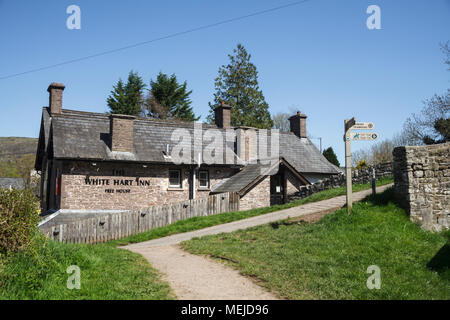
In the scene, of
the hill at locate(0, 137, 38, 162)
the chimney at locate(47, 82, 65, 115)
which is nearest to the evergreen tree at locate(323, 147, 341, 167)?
A: the chimney at locate(47, 82, 65, 115)

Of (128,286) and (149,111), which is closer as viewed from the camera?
(128,286)

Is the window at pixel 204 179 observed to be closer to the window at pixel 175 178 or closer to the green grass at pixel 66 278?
the window at pixel 175 178

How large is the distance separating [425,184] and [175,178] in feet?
47.7

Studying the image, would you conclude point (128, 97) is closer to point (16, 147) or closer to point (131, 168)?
point (131, 168)

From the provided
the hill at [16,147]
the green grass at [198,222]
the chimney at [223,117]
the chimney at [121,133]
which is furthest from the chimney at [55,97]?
the hill at [16,147]

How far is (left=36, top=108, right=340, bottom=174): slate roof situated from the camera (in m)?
20.7

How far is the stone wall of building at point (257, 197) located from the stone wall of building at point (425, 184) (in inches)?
423

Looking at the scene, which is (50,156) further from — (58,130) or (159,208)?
(159,208)

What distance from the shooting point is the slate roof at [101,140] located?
67.8 ft

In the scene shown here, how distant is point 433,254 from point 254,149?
18.3 m

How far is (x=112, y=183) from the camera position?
A: 69.1ft

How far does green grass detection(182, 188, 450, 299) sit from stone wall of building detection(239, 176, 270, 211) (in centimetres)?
873

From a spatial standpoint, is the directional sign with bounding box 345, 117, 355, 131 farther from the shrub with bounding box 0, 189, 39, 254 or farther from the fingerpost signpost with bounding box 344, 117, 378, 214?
the shrub with bounding box 0, 189, 39, 254

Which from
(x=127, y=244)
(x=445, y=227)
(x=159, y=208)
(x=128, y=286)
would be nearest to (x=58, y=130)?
Result: (x=159, y=208)
